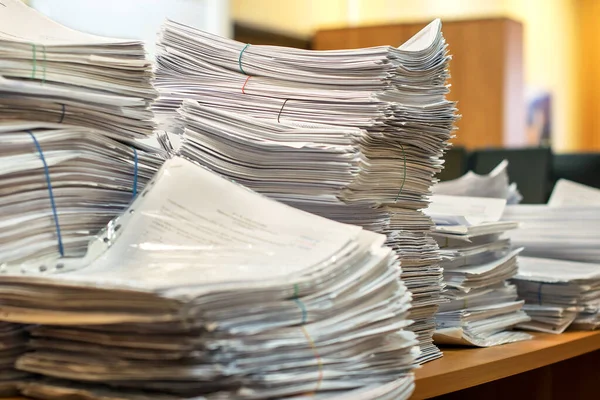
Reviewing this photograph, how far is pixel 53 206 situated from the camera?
999mm

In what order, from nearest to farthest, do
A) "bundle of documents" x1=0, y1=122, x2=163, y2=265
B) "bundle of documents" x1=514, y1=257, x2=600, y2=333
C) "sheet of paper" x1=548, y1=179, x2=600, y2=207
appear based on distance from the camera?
1. "bundle of documents" x1=0, y1=122, x2=163, y2=265
2. "bundle of documents" x1=514, y1=257, x2=600, y2=333
3. "sheet of paper" x1=548, y1=179, x2=600, y2=207

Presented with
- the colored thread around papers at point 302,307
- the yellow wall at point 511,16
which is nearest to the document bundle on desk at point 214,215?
the colored thread around papers at point 302,307

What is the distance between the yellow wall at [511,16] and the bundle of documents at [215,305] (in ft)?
17.3

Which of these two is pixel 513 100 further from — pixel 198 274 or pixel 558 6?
pixel 198 274

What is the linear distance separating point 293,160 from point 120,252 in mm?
272

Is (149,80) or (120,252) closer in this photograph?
(120,252)

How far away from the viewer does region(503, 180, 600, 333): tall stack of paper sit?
1619mm

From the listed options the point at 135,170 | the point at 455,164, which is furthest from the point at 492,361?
the point at 455,164

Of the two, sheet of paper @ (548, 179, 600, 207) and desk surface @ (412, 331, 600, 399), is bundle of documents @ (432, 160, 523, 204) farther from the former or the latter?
desk surface @ (412, 331, 600, 399)

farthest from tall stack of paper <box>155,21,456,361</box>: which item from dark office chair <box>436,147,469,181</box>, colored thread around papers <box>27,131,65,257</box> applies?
dark office chair <box>436,147,469,181</box>

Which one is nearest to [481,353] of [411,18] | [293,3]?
[293,3]

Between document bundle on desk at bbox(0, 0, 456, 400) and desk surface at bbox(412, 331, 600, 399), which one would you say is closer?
document bundle on desk at bbox(0, 0, 456, 400)

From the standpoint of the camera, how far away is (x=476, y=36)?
22.6 feet

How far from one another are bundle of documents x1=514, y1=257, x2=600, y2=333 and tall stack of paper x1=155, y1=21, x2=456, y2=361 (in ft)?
1.44
